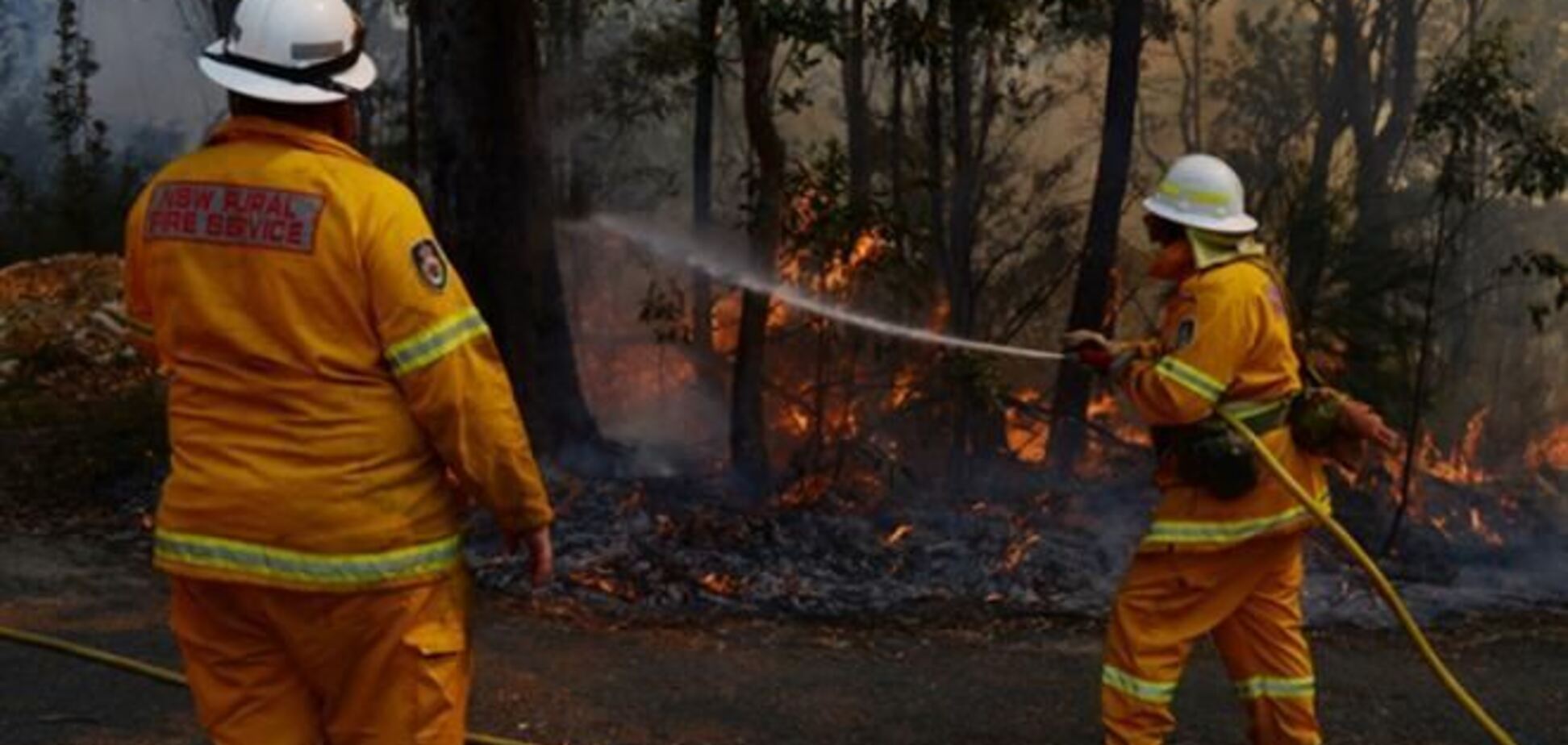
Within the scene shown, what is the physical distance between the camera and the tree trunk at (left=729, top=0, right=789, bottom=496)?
738 centimetres

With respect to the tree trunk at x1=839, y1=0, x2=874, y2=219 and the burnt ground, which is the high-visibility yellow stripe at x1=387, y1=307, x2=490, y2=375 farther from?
the tree trunk at x1=839, y1=0, x2=874, y2=219

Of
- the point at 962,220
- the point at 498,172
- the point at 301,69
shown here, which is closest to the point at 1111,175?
the point at 962,220

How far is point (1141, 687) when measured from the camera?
3898 mm

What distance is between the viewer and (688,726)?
4.64 m

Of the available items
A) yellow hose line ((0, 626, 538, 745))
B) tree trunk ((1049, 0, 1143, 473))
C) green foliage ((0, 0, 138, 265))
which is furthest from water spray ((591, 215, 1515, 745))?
green foliage ((0, 0, 138, 265))

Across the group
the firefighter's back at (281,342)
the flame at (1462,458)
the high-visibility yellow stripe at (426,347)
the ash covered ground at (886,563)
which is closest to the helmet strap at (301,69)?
the firefighter's back at (281,342)

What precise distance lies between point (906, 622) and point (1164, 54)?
20.8 metres

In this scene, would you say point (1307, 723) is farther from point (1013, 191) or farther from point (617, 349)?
point (1013, 191)

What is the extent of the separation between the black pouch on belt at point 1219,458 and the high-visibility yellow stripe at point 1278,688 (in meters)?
0.55

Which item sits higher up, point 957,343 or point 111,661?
point 957,343

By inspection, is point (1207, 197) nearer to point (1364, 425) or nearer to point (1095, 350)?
point (1095, 350)

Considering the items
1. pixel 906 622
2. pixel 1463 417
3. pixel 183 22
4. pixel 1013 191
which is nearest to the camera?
pixel 906 622

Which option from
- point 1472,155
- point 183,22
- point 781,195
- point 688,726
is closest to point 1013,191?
point 1472,155

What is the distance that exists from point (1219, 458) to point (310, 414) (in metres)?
2.53
